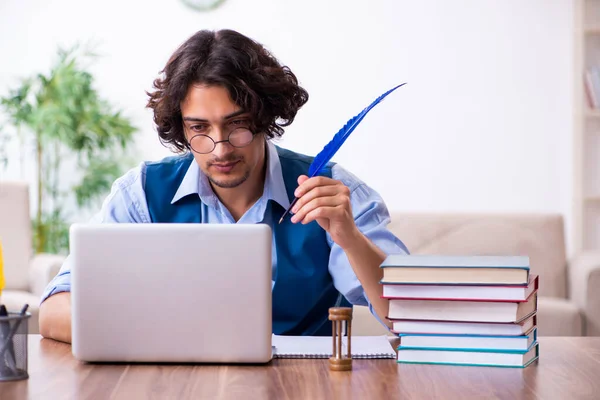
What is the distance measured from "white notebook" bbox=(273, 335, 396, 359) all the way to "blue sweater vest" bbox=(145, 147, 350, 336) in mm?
389

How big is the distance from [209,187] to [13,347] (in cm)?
80

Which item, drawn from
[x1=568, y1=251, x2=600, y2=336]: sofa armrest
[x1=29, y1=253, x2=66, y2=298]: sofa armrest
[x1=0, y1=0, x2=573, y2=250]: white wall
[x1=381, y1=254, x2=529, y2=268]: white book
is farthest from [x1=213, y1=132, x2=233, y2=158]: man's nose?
[x1=0, y1=0, x2=573, y2=250]: white wall

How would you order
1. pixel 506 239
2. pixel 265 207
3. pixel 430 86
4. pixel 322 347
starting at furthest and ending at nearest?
pixel 430 86 → pixel 506 239 → pixel 265 207 → pixel 322 347

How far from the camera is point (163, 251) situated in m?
1.13

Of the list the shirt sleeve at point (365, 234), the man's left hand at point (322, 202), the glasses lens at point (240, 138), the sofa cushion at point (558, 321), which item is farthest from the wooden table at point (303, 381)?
the sofa cushion at point (558, 321)

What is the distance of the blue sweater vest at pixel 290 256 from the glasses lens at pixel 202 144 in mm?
155

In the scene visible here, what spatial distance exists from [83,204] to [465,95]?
231 centimetres

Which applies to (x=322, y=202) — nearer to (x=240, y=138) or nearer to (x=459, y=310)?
(x=459, y=310)

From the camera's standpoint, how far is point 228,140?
5.59ft

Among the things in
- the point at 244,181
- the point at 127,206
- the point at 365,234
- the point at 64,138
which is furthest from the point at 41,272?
the point at 365,234

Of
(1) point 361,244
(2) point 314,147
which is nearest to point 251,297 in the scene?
(1) point 361,244

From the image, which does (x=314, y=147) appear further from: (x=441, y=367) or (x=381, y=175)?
(x=441, y=367)

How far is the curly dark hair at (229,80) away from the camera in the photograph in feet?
5.88

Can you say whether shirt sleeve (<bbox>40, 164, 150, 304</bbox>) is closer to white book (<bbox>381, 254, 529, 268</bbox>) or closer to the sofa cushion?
white book (<bbox>381, 254, 529, 268</bbox>)
